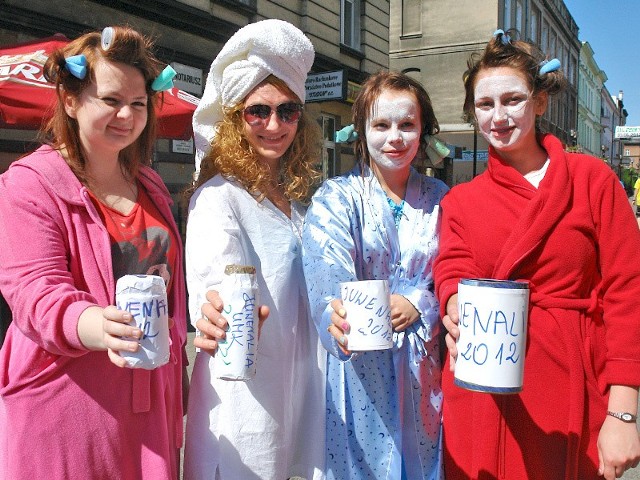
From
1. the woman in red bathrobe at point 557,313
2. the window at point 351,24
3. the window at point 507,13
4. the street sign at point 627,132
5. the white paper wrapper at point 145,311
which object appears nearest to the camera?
the white paper wrapper at point 145,311

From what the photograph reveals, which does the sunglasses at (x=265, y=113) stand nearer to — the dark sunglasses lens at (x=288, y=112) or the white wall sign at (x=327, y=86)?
the dark sunglasses lens at (x=288, y=112)

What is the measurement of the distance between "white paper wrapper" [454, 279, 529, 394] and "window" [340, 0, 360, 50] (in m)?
12.7

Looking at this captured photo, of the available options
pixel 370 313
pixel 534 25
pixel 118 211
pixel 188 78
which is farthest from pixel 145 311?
pixel 534 25

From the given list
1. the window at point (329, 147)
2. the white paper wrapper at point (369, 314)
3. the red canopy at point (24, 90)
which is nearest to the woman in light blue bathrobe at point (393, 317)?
the white paper wrapper at point (369, 314)

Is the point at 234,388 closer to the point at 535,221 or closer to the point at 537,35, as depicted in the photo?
the point at 535,221

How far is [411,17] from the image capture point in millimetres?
24156

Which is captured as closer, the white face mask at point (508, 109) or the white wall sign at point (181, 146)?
the white face mask at point (508, 109)

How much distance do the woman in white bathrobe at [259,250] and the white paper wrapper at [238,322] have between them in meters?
0.16

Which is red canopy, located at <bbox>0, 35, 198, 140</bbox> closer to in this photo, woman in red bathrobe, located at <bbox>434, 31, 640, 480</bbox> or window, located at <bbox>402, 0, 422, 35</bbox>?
woman in red bathrobe, located at <bbox>434, 31, 640, 480</bbox>

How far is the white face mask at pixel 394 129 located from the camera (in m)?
2.05

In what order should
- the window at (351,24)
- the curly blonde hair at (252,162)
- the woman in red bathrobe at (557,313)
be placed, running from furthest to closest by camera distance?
the window at (351,24) → the curly blonde hair at (252,162) → the woman in red bathrobe at (557,313)

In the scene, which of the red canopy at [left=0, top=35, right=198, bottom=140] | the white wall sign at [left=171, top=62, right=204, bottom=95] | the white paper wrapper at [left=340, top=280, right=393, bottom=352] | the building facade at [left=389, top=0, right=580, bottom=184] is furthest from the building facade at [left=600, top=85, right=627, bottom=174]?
the white paper wrapper at [left=340, top=280, right=393, bottom=352]

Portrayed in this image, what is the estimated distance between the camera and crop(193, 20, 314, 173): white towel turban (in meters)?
2.03

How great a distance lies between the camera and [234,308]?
154 cm
